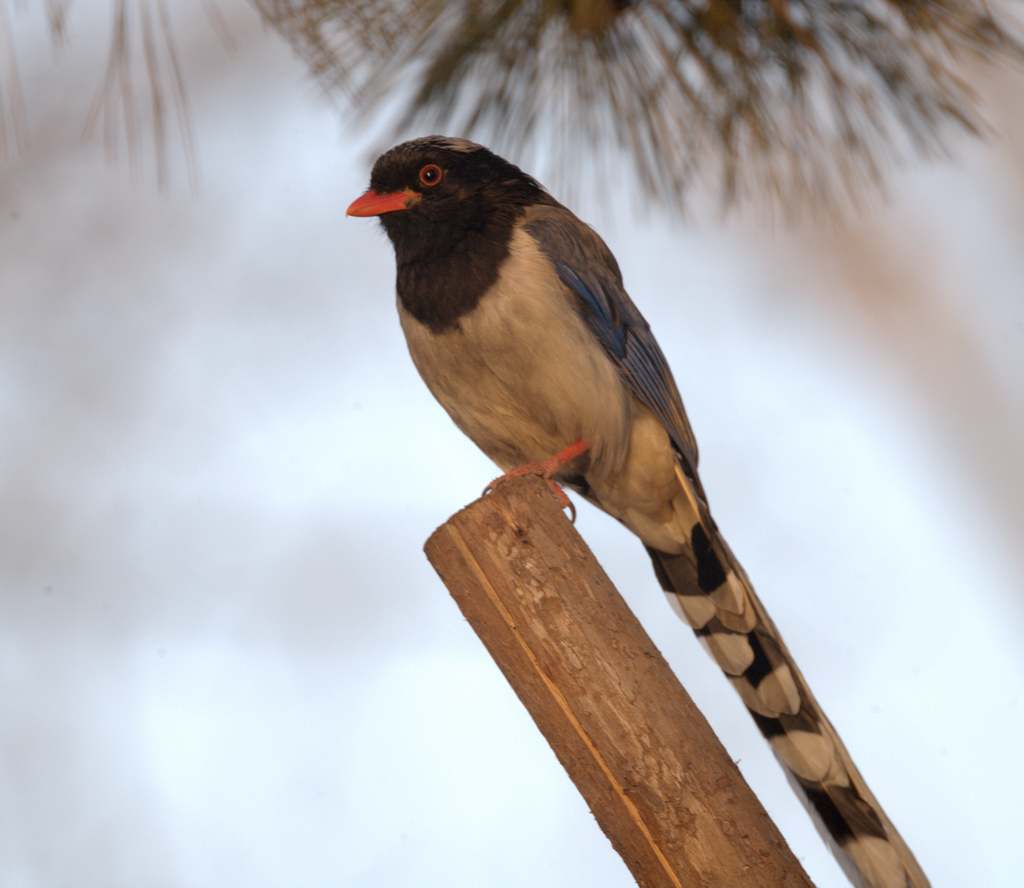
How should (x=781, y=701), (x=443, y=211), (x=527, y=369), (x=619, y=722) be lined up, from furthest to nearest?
(x=443, y=211) → (x=527, y=369) → (x=781, y=701) → (x=619, y=722)

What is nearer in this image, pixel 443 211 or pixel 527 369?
pixel 527 369

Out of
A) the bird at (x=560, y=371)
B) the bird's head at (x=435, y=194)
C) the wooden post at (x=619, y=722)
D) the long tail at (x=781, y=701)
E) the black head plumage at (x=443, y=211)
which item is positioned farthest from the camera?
the bird's head at (x=435, y=194)

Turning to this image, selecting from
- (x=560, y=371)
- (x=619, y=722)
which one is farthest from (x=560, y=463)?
(x=619, y=722)

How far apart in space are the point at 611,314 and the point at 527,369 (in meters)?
0.36

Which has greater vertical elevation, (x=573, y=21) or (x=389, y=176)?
(x=573, y=21)

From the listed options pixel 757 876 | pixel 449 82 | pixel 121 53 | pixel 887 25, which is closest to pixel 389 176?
pixel 449 82

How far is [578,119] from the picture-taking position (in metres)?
3.64

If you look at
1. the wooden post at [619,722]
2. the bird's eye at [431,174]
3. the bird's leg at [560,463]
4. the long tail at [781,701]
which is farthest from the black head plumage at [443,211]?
the wooden post at [619,722]

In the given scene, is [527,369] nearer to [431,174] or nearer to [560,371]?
[560,371]

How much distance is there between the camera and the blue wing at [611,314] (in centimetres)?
351

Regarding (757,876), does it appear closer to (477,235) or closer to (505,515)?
(505,515)

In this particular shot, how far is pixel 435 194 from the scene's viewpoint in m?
3.59

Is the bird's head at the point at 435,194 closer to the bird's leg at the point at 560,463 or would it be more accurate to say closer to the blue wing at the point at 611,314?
the blue wing at the point at 611,314

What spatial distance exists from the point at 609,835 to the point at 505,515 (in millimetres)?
613
